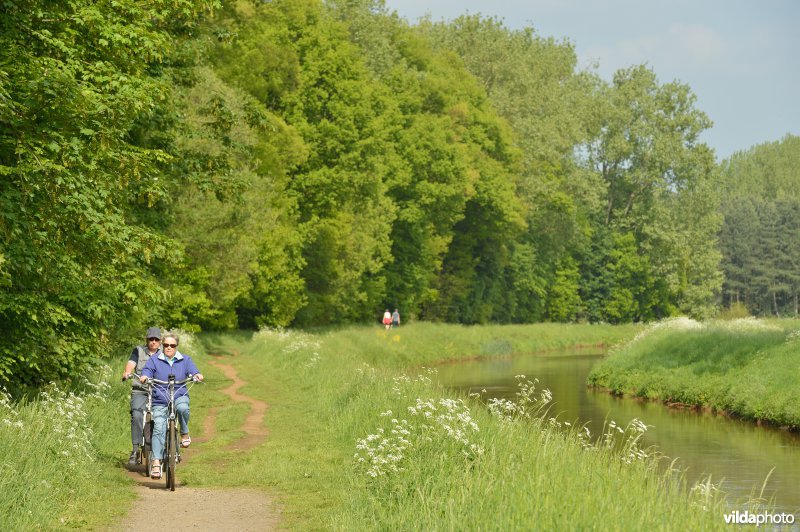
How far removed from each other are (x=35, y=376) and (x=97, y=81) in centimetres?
600

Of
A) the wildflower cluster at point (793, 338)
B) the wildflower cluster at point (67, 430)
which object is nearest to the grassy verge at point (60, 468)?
the wildflower cluster at point (67, 430)

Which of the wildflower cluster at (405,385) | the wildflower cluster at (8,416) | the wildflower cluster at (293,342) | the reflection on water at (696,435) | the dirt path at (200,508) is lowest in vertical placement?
the reflection on water at (696,435)

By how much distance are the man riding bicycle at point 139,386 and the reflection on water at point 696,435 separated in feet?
26.3

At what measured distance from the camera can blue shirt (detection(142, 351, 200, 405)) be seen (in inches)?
584

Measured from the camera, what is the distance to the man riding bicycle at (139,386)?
15195 mm

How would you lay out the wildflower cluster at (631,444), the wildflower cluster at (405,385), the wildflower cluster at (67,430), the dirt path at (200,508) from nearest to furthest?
1. the dirt path at (200,508)
2. the wildflower cluster at (631,444)
3. the wildflower cluster at (67,430)
4. the wildflower cluster at (405,385)

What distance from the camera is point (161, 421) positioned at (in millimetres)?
14680

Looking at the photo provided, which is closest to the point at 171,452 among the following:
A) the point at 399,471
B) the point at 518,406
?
the point at 399,471

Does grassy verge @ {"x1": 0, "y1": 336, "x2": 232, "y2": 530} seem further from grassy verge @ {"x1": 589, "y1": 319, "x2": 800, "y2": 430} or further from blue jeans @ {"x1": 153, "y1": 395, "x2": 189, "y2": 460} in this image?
grassy verge @ {"x1": 589, "y1": 319, "x2": 800, "y2": 430}

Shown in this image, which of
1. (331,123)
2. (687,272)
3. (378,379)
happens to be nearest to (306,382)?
(378,379)

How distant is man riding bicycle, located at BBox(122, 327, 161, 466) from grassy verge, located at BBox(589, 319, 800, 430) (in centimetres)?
1765

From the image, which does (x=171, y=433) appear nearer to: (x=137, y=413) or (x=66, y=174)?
(x=137, y=413)

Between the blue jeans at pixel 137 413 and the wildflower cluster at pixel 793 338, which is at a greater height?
the wildflower cluster at pixel 793 338

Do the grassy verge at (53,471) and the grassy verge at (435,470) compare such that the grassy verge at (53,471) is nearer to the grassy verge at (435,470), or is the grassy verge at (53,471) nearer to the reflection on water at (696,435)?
the grassy verge at (435,470)
